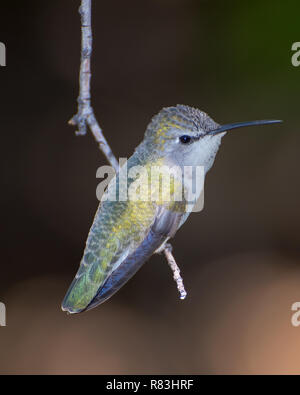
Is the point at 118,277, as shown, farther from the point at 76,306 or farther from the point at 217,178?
the point at 217,178

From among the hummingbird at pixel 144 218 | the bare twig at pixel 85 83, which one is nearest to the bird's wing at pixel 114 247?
the hummingbird at pixel 144 218

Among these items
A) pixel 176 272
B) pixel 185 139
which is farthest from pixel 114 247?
pixel 185 139

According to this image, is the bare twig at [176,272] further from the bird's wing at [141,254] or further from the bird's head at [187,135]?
the bird's head at [187,135]

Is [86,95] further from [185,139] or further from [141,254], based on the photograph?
[141,254]

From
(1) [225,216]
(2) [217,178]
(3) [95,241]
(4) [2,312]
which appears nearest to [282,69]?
(2) [217,178]

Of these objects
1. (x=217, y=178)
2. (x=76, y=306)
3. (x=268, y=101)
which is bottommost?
(x=76, y=306)

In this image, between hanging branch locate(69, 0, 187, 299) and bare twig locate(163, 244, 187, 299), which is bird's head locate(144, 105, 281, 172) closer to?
hanging branch locate(69, 0, 187, 299)
